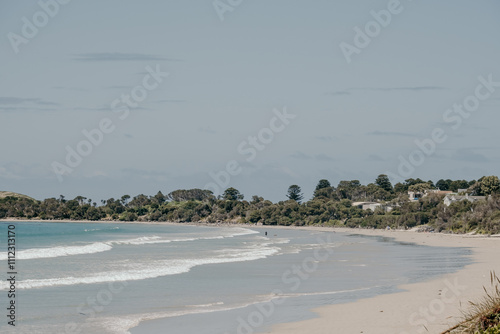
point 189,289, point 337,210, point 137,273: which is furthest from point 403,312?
point 337,210

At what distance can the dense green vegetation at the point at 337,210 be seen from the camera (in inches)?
2982

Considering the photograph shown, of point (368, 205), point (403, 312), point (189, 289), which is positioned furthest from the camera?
point (368, 205)

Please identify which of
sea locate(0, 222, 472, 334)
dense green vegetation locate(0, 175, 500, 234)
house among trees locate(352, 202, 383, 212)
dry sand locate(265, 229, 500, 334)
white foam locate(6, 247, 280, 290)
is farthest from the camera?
house among trees locate(352, 202, 383, 212)

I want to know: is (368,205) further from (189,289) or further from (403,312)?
(403,312)

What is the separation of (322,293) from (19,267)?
54.2 feet

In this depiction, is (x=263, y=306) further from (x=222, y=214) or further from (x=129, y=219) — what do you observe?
(x=129, y=219)

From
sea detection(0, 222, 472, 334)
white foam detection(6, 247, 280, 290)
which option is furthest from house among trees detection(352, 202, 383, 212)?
white foam detection(6, 247, 280, 290)

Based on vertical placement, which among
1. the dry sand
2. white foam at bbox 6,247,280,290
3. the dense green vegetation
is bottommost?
the dry sand

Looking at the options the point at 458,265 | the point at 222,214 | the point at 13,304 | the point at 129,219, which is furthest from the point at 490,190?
the point at 129,219

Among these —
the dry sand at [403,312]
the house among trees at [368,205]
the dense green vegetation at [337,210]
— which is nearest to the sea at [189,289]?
the dry sand at [403,312]

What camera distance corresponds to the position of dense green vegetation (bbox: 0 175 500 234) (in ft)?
248

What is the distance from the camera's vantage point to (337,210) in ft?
397

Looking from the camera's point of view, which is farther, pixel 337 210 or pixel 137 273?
pixel 337 210

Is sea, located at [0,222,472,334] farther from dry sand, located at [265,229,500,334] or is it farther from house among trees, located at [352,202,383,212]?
house among trees, located at [352,202,383,212]
